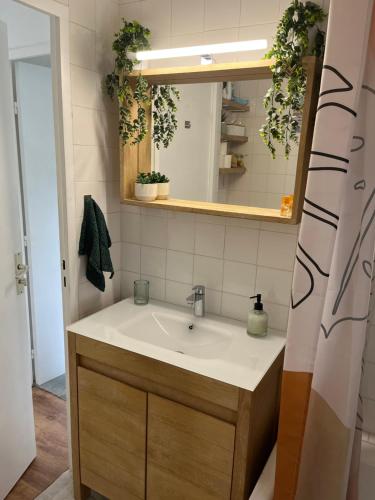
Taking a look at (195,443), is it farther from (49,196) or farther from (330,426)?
(49,196)

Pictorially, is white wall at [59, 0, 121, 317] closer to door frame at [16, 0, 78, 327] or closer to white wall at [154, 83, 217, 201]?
door frame at [16, 0, 78, 327]

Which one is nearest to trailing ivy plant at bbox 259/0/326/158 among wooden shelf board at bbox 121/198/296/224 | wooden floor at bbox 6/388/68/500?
wooden shelf board at bbox 121/198/296/224

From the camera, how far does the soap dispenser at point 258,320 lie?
1563 millimetres

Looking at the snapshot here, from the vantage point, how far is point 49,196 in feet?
8.36

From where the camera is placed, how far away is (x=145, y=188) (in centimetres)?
174

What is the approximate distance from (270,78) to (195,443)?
1388 mm

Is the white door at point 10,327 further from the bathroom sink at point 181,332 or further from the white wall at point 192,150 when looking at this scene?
the white wall at point 192,150

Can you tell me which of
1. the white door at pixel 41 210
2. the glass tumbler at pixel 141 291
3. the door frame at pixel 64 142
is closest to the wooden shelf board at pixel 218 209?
the door frame at pixel 64 142

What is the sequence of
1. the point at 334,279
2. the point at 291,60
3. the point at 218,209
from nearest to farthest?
the point at 334,279 < the point at 291,60 < the point at 218,209

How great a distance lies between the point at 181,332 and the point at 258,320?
37 cm

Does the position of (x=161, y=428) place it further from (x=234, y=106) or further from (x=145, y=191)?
(x=234, y=106)

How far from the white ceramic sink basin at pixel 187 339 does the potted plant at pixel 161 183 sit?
54cm

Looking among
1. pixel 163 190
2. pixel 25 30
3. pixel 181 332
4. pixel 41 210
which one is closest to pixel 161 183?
pixel 163 190

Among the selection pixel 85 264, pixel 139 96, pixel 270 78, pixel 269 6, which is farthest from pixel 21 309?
pixel 269 6
